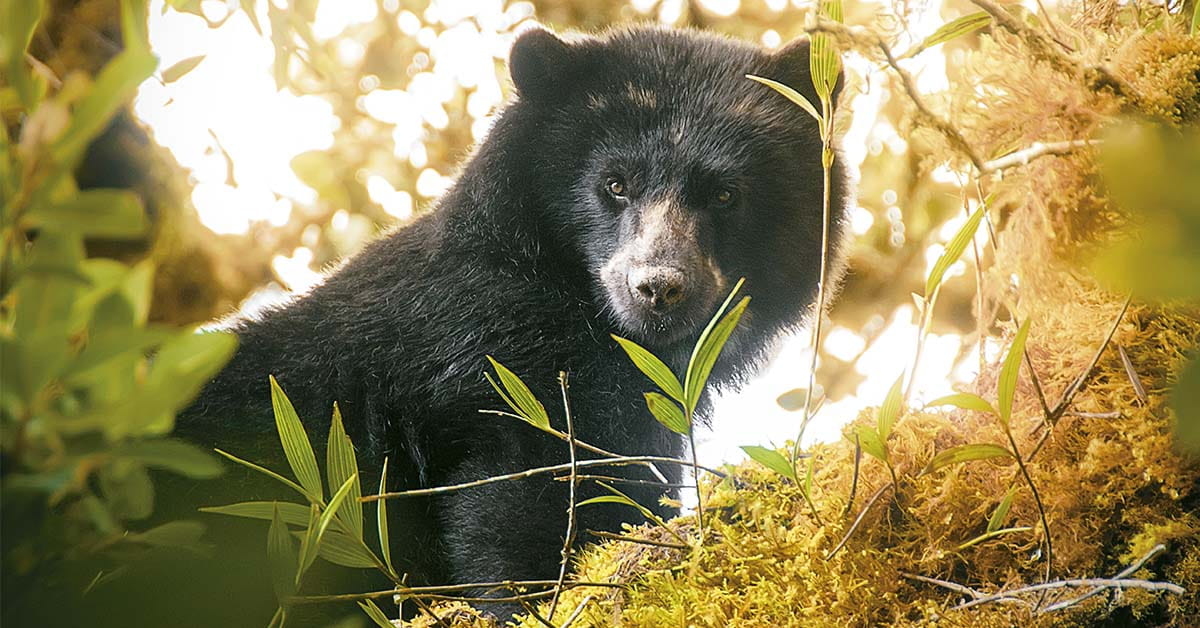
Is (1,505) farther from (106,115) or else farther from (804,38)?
(804,38)

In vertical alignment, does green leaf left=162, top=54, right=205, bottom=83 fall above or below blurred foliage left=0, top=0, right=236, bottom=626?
above

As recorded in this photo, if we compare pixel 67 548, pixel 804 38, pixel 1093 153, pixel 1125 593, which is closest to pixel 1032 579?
pixel 1125 593

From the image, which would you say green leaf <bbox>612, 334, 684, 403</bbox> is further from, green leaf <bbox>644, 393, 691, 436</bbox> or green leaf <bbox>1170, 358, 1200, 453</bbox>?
green leaf <bbox>1170, 358, 1200, 453</bbox>

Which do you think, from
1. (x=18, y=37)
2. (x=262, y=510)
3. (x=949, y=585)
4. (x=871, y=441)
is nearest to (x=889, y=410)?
(x=871, y=441)

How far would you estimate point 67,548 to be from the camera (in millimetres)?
831

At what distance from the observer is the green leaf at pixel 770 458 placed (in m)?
1.52

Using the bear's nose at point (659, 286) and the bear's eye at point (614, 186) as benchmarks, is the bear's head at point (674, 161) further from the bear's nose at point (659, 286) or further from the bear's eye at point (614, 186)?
the bear's nose at point (659, 286)

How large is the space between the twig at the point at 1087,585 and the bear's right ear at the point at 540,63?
2.64m

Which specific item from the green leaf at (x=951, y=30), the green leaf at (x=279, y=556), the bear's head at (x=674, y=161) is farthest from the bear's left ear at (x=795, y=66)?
the green leaf at (x=279, y=556)

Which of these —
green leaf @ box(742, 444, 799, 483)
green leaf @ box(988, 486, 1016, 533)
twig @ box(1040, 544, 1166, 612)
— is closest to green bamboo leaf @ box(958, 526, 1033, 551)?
green leaf @ box(988, 486, 1016, 533)

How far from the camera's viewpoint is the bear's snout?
3.18m

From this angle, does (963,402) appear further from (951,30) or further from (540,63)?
(540,63)

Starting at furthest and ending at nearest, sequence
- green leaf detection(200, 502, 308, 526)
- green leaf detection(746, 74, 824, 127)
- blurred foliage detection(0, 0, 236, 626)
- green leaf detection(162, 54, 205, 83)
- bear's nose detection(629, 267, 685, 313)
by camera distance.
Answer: bear's nose detection(629, 267, 685, 313) → green leaf detection(162, 54, 205, 83) → green leaf detection(746, 74, 824, 127) → green leaf detection(200, 502, 308, 526) → blurred foliage detection(0, 0, 236, 626)

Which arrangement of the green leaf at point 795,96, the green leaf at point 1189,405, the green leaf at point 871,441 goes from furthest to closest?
the green leaf at point 795,96
the green leaf at point 871,441
the green leaf at point 1189,405
